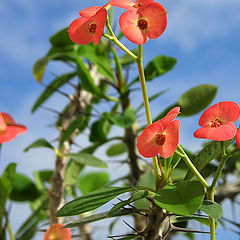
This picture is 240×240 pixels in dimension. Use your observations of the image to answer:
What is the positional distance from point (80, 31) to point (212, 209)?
34 centimetres

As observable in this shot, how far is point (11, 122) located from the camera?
1.07 m

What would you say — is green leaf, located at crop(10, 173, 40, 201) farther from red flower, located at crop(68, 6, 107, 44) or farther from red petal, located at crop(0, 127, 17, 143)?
red flower, located at crop(68, 6, 107, 44)

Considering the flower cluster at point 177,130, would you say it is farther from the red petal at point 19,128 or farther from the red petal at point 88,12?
the red petal at point 19,128

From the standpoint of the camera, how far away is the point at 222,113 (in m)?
0.59

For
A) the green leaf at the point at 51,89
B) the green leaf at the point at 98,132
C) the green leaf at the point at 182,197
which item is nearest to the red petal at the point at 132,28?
the green leaf at the point at 182,197

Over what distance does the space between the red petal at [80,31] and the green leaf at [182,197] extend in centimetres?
27

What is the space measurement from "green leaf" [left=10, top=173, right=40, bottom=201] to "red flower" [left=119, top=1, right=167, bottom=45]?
1092 millimetres

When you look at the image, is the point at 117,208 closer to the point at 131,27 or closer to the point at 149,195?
the point at 149,195

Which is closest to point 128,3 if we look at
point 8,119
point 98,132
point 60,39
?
point 8,119

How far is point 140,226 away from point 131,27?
929mm

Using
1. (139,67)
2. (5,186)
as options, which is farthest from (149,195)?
(5,186)

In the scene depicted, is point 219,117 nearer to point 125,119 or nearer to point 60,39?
point 125,119

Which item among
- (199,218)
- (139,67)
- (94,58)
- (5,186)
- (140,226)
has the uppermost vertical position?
(94,58)

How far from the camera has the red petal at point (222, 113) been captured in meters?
0.59
